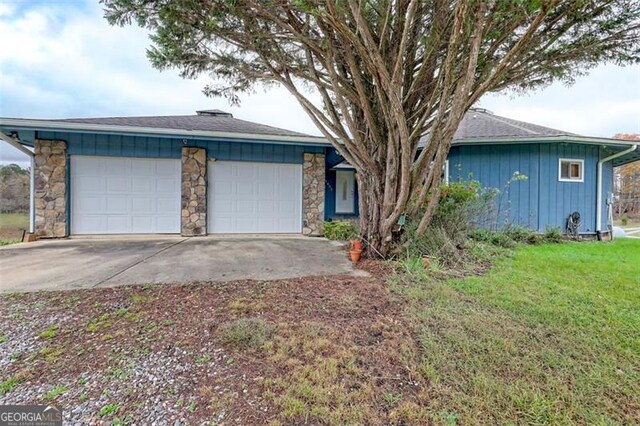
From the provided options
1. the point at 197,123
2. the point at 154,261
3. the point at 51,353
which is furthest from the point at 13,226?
the point at 51,353

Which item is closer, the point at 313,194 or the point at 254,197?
the point at 254,197

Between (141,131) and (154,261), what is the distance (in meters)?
3.45

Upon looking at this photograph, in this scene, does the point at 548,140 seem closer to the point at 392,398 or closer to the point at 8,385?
the point at 392,398

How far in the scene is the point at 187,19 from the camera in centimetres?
413

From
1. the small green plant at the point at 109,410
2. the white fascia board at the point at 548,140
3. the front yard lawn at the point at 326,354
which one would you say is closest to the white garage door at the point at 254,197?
the front yard lawn at the point at 326,354

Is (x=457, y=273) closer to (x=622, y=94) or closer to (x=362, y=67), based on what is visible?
(x=362, y=67)

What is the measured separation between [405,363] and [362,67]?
4489 millimetres

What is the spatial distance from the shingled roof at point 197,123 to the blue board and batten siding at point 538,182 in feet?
17.1

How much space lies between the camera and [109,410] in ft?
5.43

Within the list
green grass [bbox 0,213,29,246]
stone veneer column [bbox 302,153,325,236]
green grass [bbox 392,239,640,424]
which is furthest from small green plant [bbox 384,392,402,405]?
green grass [bbox 0,213,29,246]

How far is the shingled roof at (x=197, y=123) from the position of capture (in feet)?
22.0

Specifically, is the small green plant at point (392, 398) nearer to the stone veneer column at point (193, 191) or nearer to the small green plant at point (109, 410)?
the small green plant at point (109, 410)

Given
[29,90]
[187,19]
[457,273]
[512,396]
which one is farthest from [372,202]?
[29,90]

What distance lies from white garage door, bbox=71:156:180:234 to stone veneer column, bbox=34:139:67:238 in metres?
0.18
